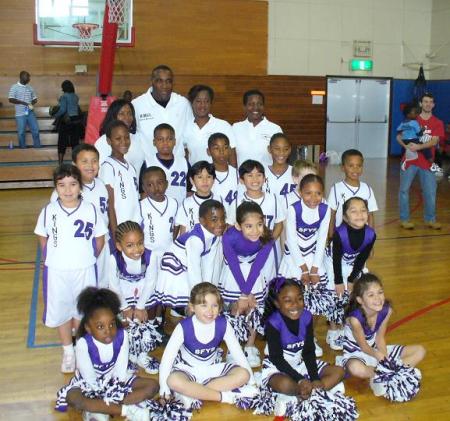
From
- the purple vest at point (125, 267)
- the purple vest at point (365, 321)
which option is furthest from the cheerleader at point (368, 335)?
the purple vest at point (125, 267)

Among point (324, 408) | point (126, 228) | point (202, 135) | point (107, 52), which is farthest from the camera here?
point (107, 52)

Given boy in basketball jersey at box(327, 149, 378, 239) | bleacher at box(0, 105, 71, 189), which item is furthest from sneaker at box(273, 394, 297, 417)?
bleacher at box(0, 105, 71, 189)

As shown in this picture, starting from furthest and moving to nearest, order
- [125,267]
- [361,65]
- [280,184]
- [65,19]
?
[361,65] → [65,19] → [280,184] → [125,267]

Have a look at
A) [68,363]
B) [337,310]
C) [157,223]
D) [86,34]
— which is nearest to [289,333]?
[337,310]

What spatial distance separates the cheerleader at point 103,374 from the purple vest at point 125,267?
1.67 ft

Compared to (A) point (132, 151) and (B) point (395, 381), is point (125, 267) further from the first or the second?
(B) point (395, 381)

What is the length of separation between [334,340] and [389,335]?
0.41 meters

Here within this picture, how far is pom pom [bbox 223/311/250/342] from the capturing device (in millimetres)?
3268

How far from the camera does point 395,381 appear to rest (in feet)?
9.38

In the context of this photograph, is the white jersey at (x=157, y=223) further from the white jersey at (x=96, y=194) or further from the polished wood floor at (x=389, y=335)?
the polished wood floor at (x=389, y=335)

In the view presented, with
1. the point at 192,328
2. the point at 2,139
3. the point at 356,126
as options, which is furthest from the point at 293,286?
the point at 356,126

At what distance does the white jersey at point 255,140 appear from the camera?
436 centimetres

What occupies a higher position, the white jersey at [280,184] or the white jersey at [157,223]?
the white jersey at [280,184]

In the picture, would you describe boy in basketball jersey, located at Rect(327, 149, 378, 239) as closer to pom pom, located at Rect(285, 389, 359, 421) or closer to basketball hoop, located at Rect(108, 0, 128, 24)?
pom pom, located at Rect(285, 389, 359, 421)
